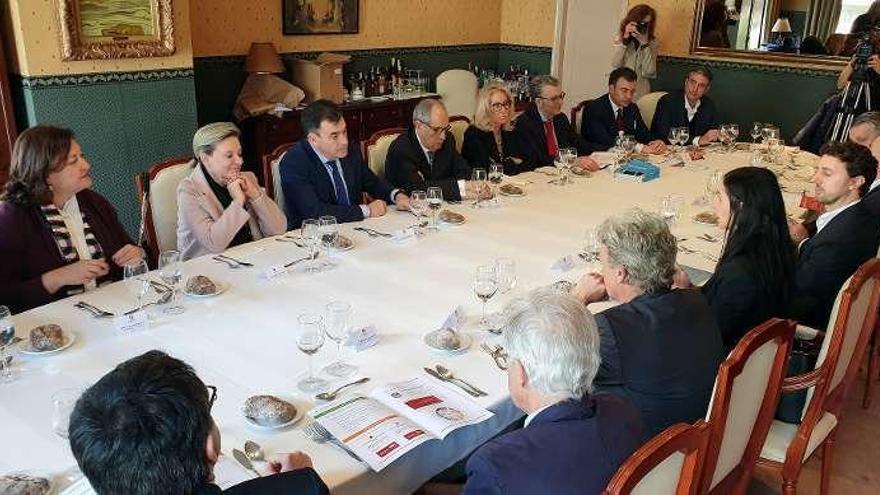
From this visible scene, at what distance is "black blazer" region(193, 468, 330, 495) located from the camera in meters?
1.31

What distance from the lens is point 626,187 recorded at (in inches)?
156

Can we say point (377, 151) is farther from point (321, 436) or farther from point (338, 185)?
point (321, 436)

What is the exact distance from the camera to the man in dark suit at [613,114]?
17.8ft

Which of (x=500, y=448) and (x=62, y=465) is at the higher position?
(x=500, y=448)

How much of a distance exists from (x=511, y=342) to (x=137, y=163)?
3.90 m

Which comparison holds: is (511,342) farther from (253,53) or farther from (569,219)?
(253,53)

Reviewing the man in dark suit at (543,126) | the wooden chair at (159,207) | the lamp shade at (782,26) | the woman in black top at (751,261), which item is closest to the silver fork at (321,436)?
the woman in black top at (751,261)

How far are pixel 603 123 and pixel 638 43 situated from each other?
7.04ft

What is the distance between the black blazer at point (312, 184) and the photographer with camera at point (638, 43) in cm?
432

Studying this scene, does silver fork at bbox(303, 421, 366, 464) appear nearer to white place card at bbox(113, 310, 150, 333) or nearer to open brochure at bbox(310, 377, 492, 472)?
open brochure at bbox(310, 377, 492, 472)

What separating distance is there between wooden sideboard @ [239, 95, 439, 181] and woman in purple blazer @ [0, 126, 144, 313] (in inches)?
119

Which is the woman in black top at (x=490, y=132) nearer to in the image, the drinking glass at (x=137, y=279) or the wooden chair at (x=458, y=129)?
the wooden chair at (x=458, y=129)

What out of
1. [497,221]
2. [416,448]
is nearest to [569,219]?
[497,221]

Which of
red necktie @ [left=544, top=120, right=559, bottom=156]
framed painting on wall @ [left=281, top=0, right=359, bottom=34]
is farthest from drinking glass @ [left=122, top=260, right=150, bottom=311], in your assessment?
framed painting on wall @ [left=281, top=0, right=359, bottom=34]
